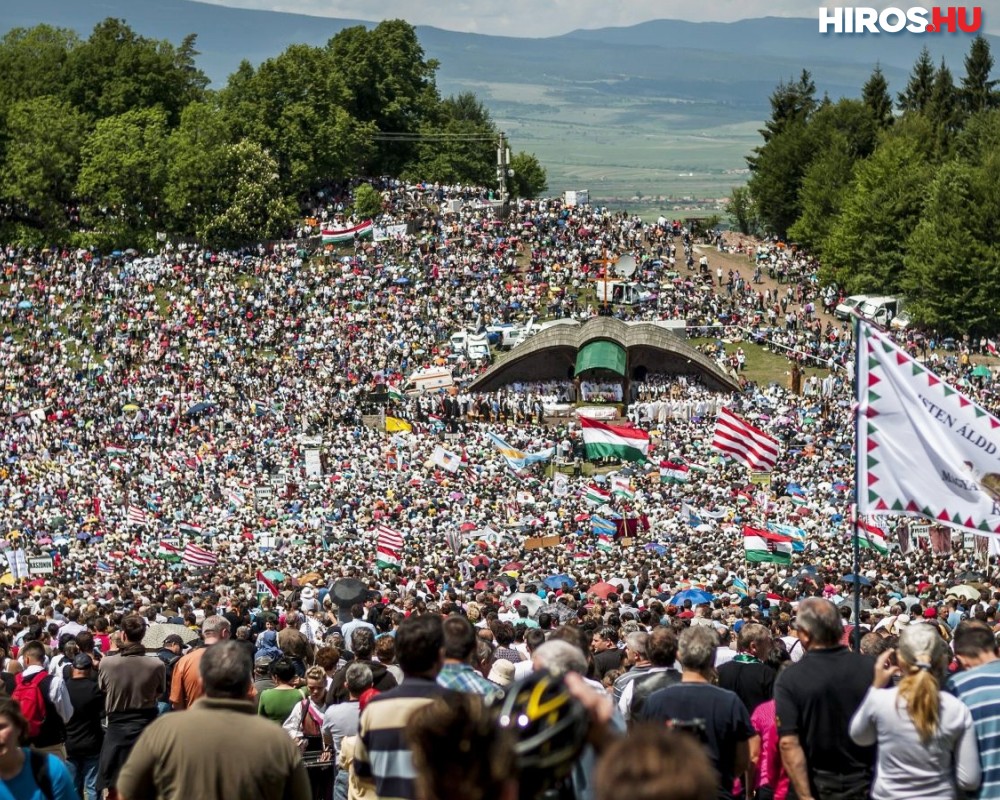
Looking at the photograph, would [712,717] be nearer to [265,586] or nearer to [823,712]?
[823,712]

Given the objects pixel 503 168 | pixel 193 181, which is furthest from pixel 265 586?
pixel 503 168

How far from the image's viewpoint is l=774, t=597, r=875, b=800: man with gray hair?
886cm

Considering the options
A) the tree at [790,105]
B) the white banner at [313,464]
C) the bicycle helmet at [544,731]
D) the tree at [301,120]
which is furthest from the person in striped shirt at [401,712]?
the tree at [790,105]

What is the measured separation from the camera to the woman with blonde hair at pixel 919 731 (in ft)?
26.8

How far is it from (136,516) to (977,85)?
61.8 metres

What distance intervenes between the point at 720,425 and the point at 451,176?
176ft

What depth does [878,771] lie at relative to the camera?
8.37 meters

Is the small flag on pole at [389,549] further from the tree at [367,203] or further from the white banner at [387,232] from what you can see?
the tree at [367,203]

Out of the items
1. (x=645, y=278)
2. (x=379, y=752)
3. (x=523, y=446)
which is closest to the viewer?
(x=379, y=752)

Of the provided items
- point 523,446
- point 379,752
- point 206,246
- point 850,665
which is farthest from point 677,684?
point 206,246

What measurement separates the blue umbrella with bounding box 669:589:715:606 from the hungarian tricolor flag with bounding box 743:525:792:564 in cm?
788

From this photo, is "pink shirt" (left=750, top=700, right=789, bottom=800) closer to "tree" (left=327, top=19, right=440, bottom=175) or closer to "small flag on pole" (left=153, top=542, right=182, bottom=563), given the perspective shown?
"small flag on pole" (left=153, top=542, right=182, bottom=563)

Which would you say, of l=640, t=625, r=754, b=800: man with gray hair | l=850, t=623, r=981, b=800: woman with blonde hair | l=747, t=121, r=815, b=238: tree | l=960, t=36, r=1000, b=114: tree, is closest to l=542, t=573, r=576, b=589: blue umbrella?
l=640, t=625, r=754, b=800: man with gray hair

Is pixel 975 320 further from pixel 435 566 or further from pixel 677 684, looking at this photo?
pixel 677 684
